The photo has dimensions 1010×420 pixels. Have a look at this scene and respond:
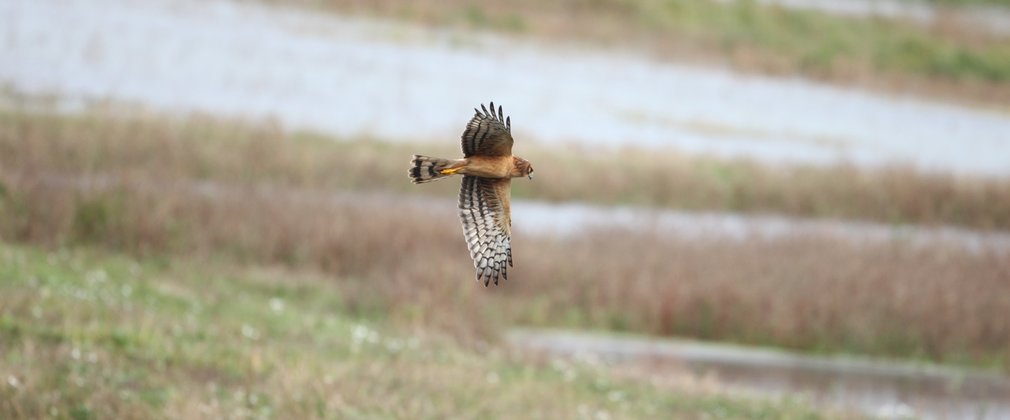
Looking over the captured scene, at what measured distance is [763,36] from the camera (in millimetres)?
47312

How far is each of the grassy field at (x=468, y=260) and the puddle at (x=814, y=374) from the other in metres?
0.45

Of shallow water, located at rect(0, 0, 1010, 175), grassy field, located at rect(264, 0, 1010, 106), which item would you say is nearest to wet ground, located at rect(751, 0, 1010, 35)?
grassy field, located at rect(264, 0, 1010, 106)

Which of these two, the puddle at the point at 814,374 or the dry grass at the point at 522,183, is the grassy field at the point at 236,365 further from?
the dry grass at the point at 522,183

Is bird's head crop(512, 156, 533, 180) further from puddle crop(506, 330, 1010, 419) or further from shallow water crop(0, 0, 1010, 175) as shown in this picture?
shallow water crop(0, 0, 1010, 175)

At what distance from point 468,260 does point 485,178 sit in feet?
50.7

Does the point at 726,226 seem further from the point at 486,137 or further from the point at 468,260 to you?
the point at 486,137

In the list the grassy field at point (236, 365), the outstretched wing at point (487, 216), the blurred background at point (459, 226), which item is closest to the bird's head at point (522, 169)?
the outstretched wing at point (487, 216)

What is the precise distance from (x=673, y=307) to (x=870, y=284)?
10.1 feet

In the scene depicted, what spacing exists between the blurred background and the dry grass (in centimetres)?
7

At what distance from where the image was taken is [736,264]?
24.2 meters

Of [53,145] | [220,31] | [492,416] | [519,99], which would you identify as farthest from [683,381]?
[220,31]

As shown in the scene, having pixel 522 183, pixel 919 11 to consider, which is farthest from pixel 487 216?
pixel 919 11

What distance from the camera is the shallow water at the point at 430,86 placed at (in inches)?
1296

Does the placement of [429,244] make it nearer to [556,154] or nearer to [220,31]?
[556,154]
